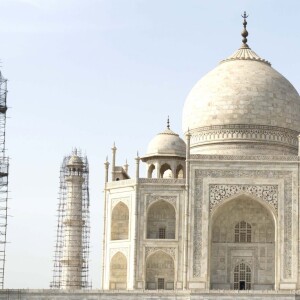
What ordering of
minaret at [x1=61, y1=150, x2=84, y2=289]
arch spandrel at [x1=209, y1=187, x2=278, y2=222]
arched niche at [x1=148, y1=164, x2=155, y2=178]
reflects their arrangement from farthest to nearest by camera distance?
minaret at [x1=61, y1=150, x2=84, y2=289] → arched niche at [x1=148, y1=164, x2=155, y2=178] → arch spandrel at [x1=209, y1=187, x2=278, y2=222]

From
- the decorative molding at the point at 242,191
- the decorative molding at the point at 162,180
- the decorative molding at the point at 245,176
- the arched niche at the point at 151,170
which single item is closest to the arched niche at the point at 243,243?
the decorative molding at the point at 242,191

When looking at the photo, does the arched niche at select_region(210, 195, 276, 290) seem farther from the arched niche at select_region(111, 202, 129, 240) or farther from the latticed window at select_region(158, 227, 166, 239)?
the arched niche at select_region(111, 202, 129, 240)

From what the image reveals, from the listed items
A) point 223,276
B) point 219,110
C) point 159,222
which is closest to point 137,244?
point 159,222

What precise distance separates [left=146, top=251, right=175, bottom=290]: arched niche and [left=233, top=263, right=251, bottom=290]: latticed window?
2.29m

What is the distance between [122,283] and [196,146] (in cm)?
624

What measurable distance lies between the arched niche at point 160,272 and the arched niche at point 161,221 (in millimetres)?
836

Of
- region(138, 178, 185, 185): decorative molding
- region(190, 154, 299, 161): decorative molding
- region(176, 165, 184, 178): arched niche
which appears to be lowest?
region(138, 178, 185, 185): decorative molding

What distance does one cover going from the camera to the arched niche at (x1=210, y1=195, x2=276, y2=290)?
32031mm

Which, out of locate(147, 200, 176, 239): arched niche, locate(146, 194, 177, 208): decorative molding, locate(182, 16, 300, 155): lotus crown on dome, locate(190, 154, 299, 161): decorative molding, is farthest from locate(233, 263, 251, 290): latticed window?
locate(182, 16, 300, 155): lotus crown on dome

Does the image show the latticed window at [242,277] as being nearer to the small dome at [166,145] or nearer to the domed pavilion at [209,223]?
the domed pavilion at [209,223]

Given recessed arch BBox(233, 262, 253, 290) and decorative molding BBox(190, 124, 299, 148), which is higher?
decorative molding BBox(190, 124, 299, 148)

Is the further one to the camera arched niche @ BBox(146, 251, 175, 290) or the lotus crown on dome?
the lotus crown on dome

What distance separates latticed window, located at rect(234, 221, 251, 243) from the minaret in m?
8.23

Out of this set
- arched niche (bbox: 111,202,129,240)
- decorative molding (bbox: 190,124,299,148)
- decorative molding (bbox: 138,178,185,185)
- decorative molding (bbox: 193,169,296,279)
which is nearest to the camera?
decorative molding (bbox: 193,169,296,279)
